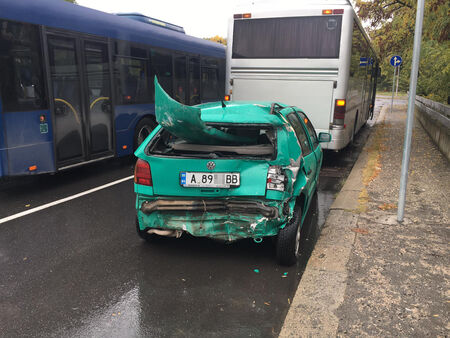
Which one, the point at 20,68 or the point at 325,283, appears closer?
the point at 325,283

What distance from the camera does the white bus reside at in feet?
28.6

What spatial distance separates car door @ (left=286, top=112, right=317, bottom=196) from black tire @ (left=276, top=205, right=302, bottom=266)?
26.2 inches

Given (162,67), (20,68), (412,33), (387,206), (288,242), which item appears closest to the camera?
(288,242)

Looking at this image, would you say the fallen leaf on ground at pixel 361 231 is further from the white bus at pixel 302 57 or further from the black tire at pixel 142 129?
the black tire at pixel 142 129

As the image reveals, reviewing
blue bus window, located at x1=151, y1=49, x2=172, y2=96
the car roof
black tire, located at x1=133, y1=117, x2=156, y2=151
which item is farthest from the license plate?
blue bus window, located at x1=151, y1=49, x2=172, y2=96

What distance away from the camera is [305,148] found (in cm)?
499

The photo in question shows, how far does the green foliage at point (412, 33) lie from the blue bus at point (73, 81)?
6490 mm

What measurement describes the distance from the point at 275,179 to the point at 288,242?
2.19 ft

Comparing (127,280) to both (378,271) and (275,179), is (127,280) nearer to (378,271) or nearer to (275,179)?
(275,179)

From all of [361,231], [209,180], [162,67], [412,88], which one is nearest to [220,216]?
[209,180]

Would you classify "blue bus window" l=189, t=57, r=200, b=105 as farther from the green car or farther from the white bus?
the green car

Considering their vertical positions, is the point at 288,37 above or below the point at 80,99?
above

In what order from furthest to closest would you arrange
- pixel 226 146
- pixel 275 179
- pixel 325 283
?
pixel 226 146, pixel 275 179, pixel 325 283

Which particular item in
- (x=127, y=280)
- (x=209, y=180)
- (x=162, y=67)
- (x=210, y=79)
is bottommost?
(x=127, y=280)
